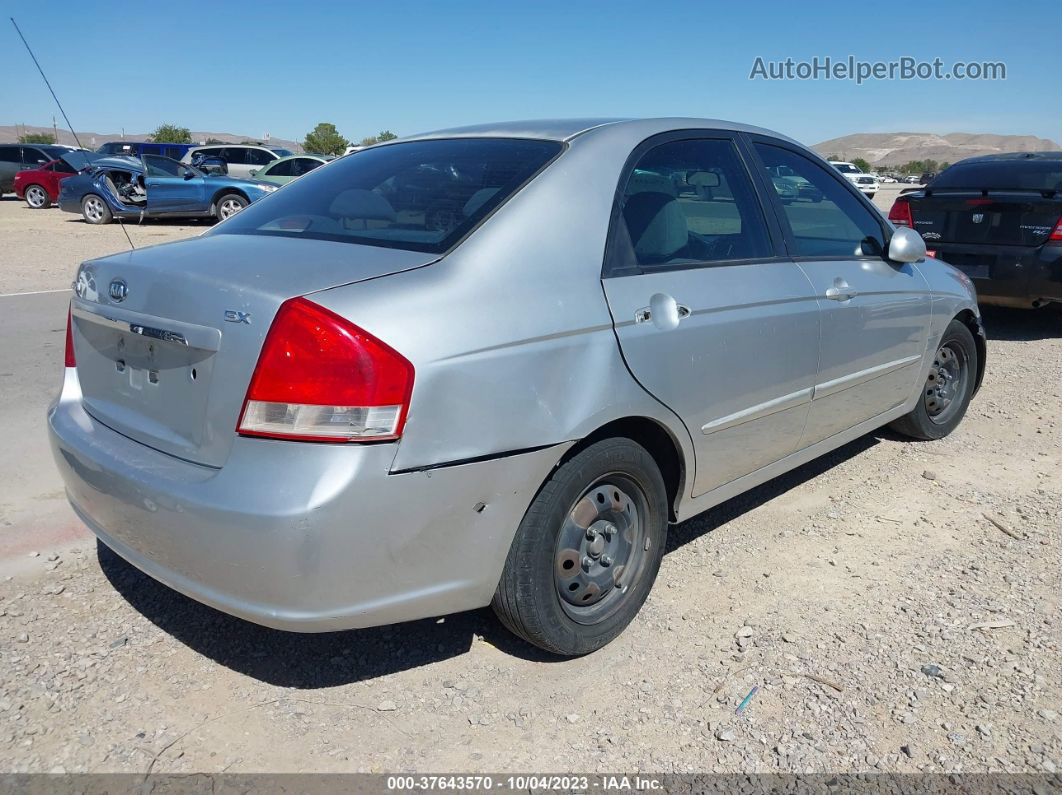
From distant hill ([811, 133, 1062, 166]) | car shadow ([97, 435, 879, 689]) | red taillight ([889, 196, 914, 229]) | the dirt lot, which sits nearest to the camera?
the dirt lot

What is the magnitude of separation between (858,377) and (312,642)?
260 cm

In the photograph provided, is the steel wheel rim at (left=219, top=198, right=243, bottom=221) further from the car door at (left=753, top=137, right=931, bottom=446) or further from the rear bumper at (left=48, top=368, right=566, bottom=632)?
the rear bumper at (left=48, top=368, right=566, bottom=632)

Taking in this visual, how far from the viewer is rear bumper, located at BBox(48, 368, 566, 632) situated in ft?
7.24

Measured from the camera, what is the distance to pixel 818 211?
4.02 m

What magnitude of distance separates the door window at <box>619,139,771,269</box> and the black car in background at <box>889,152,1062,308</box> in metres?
4.95

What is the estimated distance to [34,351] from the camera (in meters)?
6.71

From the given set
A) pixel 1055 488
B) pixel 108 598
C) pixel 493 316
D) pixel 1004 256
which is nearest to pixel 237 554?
pixel 493 316

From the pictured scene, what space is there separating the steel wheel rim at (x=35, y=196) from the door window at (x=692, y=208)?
25.4 m

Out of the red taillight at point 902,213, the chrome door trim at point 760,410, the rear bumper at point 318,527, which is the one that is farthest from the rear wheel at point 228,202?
the rear bumper at point 318,527

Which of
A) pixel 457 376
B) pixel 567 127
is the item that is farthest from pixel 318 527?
pixel 567 127

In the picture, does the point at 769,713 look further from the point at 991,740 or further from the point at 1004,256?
the point at 1004,256

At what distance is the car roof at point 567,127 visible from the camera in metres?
3.13

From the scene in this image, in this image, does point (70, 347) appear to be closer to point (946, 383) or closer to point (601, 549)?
point (601, 549)

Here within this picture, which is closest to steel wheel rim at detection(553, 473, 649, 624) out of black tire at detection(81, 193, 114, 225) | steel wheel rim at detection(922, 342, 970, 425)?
steel wheel rim at detection(922, 342, 970, 425)
